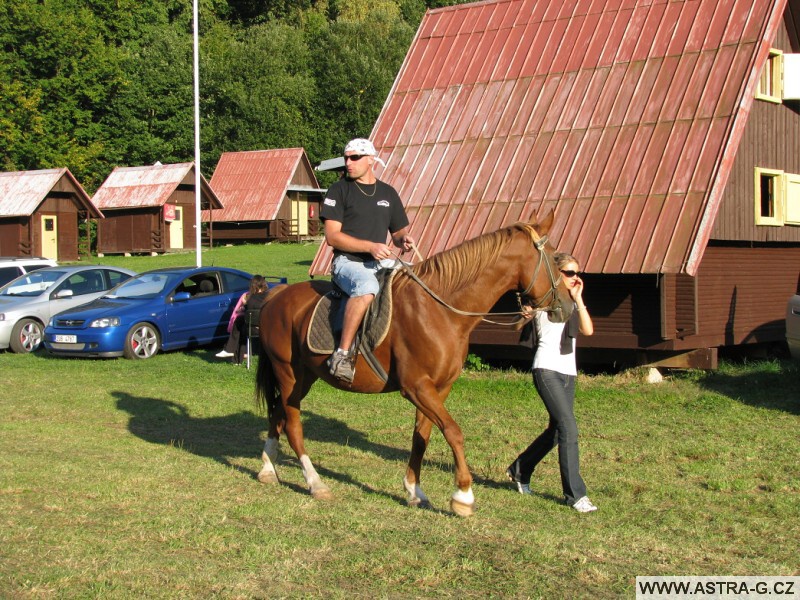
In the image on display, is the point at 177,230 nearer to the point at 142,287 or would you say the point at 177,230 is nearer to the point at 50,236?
the point at 50,236

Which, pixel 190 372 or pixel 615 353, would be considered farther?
pixel 190 372

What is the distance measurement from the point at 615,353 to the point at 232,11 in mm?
70652

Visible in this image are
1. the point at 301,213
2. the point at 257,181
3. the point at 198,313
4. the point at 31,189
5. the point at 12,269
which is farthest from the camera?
the point at 301,213

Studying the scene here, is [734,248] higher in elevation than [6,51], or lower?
lower

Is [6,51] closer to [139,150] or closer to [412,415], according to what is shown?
[139,150]

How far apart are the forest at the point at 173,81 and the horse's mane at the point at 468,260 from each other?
51623 mm

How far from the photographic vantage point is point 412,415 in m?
11.8

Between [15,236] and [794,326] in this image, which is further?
[15,236]

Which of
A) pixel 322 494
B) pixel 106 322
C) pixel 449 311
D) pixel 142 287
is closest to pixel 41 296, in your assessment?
pixel 142 287

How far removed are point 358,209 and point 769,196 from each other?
10328 millimetres

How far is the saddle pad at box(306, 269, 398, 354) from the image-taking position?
7.36m

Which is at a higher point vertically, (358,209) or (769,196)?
(769,196)

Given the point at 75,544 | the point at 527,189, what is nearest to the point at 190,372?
the point at 527,189

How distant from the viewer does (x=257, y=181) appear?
55344 mm
